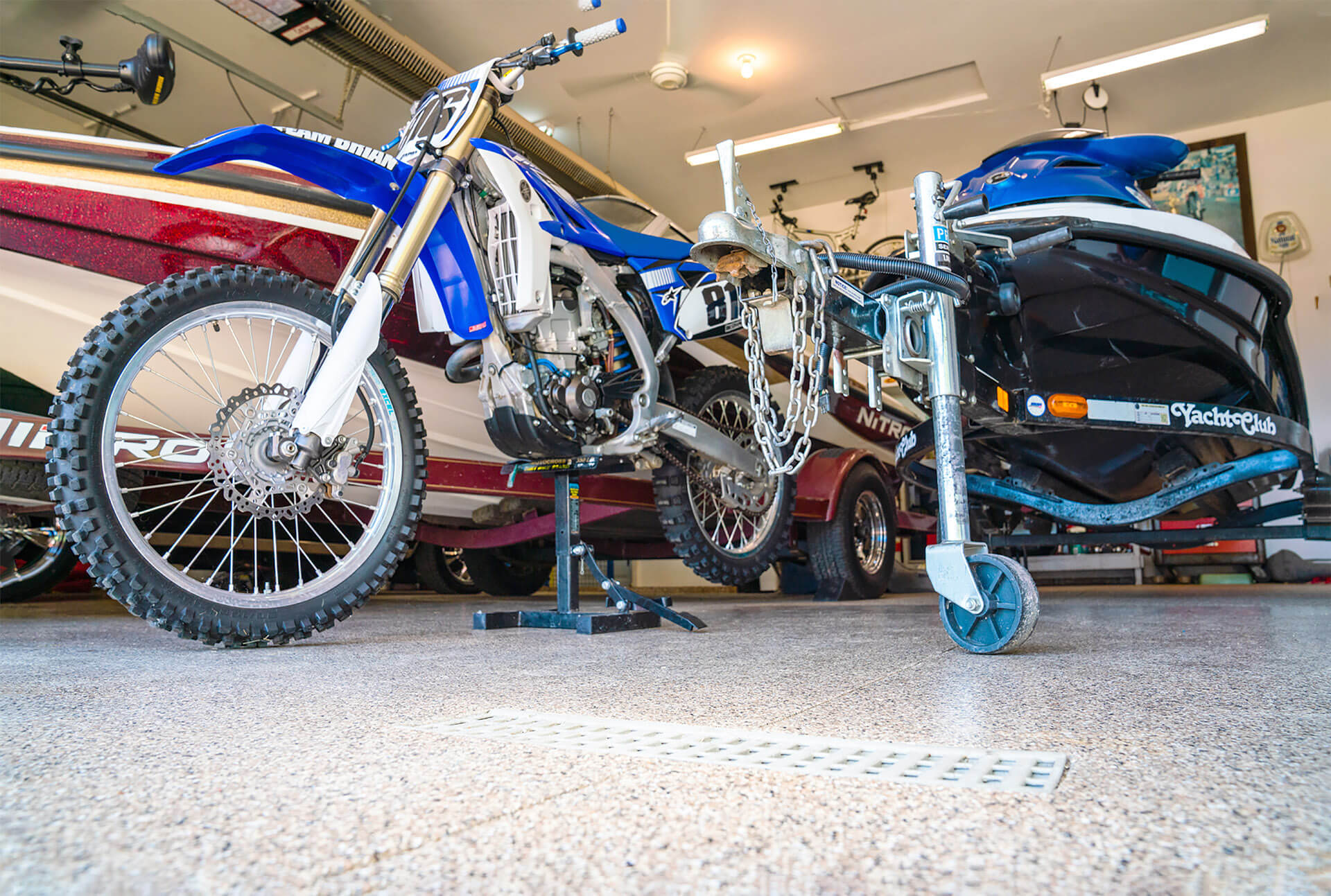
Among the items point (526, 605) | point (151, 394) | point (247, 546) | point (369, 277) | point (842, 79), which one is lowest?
point (526, 605)

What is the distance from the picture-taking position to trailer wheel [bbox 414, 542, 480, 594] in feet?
15.3

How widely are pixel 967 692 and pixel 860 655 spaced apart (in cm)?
43

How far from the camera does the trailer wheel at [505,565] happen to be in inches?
171

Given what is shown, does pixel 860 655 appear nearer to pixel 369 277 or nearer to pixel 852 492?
pixel 369 277

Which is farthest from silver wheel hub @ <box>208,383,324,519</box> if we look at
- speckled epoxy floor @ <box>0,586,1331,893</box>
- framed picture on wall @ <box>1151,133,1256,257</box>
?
framed picture on wall @ <box>1151,133,1256,257</box>

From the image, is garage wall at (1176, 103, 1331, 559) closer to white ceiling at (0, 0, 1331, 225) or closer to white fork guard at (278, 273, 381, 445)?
white ceiling at (0, 0, 1331, 225)

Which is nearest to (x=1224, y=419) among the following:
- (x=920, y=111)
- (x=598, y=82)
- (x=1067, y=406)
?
(x=1067, y=406)

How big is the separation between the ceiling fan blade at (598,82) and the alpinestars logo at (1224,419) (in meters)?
5.65

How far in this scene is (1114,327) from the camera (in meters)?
2.19

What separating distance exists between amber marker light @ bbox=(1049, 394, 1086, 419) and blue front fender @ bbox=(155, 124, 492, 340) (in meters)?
1.33

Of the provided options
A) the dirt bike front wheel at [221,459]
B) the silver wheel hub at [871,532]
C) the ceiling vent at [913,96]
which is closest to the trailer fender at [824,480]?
the silver wheel hub at [871,532]

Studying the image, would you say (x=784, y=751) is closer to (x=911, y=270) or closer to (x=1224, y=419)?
(x=911, y=270)

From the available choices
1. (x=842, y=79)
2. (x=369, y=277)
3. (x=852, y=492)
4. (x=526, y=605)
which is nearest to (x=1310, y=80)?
(x=842, y=79)

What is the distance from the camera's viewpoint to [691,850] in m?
0.47
